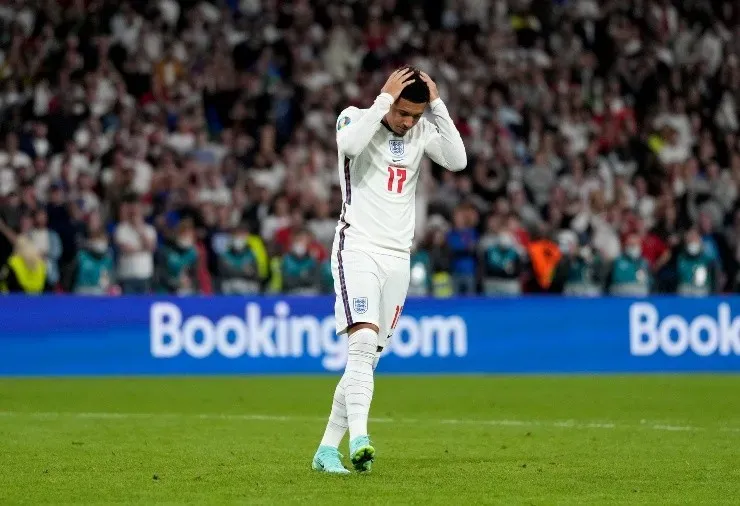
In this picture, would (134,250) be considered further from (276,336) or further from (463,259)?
(463,259)

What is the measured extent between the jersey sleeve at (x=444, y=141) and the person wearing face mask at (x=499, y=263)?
1132cm

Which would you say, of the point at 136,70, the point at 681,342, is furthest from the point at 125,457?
the point at 136,70

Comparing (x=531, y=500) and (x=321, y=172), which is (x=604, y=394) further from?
(x=531, y=500)

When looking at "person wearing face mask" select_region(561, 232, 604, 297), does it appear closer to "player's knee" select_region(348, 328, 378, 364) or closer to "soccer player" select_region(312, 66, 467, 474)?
"soccer player" select_region(312, 66, 467, 474)

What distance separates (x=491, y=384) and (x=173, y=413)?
5393 millimetres

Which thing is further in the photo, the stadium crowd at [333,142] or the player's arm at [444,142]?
the stadium crowd at [333,142]

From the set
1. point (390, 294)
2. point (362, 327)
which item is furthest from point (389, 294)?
point (362, 327)

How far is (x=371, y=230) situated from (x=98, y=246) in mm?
10856

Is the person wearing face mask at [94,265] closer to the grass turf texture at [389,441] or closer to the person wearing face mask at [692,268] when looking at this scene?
the grass turf texture at [389,441]

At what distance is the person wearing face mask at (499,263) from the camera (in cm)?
2105

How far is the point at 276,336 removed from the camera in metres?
19.1

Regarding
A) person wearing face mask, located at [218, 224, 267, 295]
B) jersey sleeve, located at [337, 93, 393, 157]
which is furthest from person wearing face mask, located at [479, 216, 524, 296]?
jersey sleeve, located at [337, 93, 393, 157]

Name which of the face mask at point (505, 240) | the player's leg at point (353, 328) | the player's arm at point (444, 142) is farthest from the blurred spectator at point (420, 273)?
the player's leg at point (353, 328)

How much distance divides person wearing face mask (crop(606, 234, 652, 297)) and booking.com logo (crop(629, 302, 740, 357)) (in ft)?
4.63
